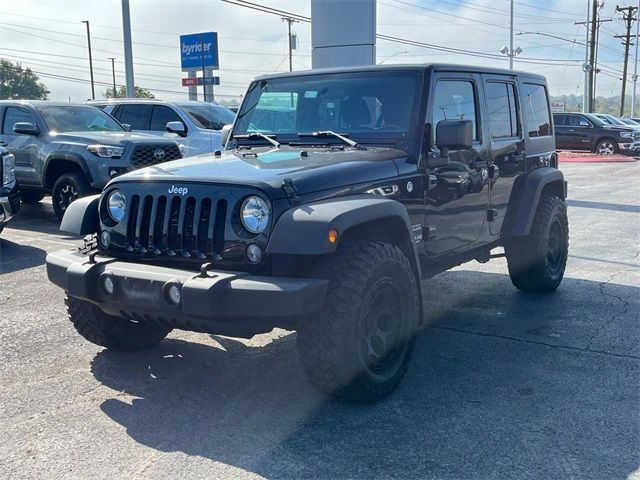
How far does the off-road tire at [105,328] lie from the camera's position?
14.6 feet

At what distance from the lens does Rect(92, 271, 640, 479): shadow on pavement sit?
3319 millimetres

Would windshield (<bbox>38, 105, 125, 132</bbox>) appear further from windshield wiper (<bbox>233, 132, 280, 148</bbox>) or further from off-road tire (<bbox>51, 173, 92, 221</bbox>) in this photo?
windshield wiper (<bbox>233, 132, 280, 148</bbox>)

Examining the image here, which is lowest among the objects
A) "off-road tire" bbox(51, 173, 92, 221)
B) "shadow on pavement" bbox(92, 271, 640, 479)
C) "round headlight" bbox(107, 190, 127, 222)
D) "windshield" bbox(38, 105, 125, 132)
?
"shadow on pavement" bbox(92, 271, 640, 479)

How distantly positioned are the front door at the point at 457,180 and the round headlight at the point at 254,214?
4.60 feet

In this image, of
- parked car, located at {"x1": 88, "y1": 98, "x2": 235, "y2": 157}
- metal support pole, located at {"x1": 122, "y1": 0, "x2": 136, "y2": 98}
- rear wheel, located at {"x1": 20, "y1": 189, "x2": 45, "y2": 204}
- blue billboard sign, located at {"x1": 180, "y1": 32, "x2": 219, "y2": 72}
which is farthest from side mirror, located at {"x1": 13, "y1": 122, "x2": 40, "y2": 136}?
blue billboard sign, located at {"x1": 180, "y1": 32, "x2": 219, "y2": 72}

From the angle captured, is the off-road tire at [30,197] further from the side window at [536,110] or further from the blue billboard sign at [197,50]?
the blue billboard sign at [197,50]

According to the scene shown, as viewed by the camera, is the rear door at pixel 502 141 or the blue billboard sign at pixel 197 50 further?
the blue billboard sign at pixel 197 50

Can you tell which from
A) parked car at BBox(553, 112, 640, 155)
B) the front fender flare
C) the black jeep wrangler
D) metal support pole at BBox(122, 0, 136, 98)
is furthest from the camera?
parked car at BBox(553, 112, 640, 155)

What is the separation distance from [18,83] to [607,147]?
62320 millimetres

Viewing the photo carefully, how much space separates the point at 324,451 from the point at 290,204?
1.24 meters

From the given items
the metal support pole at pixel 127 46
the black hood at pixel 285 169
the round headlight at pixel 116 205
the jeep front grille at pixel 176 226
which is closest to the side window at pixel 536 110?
the black hood at pixel 285 169

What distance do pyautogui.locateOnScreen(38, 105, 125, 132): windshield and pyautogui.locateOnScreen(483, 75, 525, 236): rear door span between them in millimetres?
6937

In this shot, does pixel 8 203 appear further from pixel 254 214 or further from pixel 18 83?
pixel 18 83

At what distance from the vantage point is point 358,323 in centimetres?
369
